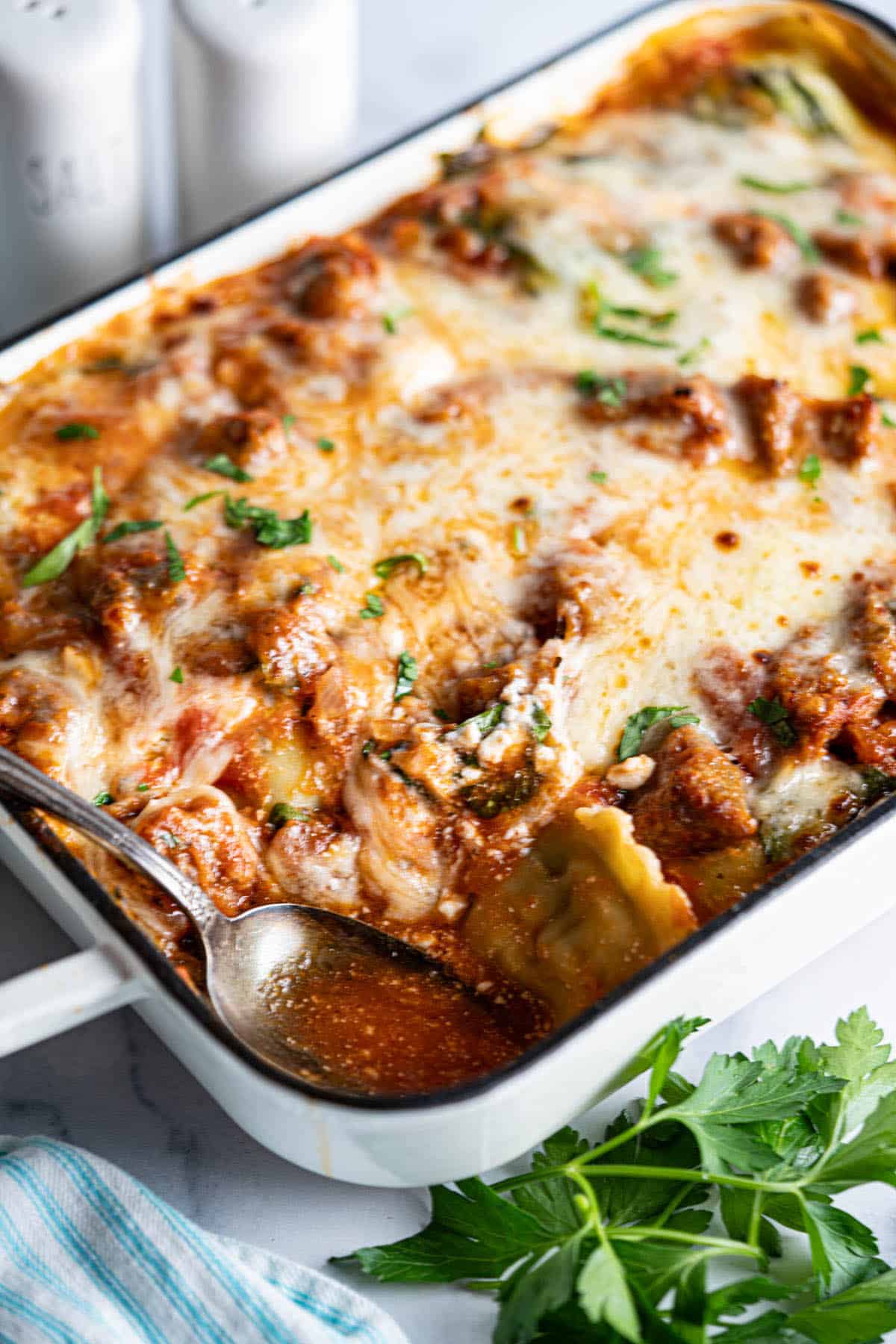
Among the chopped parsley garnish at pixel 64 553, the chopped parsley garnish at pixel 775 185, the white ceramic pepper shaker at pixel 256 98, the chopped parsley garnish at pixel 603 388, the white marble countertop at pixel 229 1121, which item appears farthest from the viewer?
the chopped parsley garnish at pixel 775 185

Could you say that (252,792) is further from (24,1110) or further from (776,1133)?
(776,1133)

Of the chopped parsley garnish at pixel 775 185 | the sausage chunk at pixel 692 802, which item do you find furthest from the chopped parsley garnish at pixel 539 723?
the chopped parsley garnish at pixel 775 185

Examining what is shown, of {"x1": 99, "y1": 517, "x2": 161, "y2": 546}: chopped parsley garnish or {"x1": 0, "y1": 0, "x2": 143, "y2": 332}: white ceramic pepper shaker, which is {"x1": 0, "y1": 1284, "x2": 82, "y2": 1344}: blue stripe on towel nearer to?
{"x1": 99, "y1": 517, "x2": 161, "y2": 546}: chopped parsley garnish

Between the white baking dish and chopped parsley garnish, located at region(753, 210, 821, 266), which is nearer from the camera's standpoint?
the white baking dish

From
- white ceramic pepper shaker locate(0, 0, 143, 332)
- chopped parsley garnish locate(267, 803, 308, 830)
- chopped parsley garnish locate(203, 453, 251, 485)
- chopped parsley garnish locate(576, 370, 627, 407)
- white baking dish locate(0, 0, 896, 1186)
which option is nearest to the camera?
white baking dish locate(0, 0, 896, 1186)

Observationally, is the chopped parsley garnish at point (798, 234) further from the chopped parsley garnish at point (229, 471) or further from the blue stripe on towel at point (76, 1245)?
the blue stripe on towel at point (76, 1245)

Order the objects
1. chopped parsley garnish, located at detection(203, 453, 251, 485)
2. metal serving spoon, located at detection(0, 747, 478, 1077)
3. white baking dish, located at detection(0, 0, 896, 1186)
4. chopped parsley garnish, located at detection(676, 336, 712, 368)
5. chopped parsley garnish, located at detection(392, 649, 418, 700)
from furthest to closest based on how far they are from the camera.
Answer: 1. chopped parsley garnish, located at detection(676, 336, 712, 368)
2. chopped parsley garnish, located at detection(203, 453, 251, 485)
3. chopped parsley garnish, located at detection(392, 649, 418, 700)
4. metal serving spoon, located at detection(0, 747, 478, 1077)
5. white baking dish, located at detection(0, 0, 896, 1186)

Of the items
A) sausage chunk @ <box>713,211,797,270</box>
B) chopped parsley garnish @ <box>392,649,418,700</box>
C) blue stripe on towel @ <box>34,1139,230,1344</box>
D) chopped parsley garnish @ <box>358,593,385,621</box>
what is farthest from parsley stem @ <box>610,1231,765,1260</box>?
sausage chunk @ <box>713,211,797,270</box>

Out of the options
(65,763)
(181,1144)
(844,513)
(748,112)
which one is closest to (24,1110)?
(181,1144)
